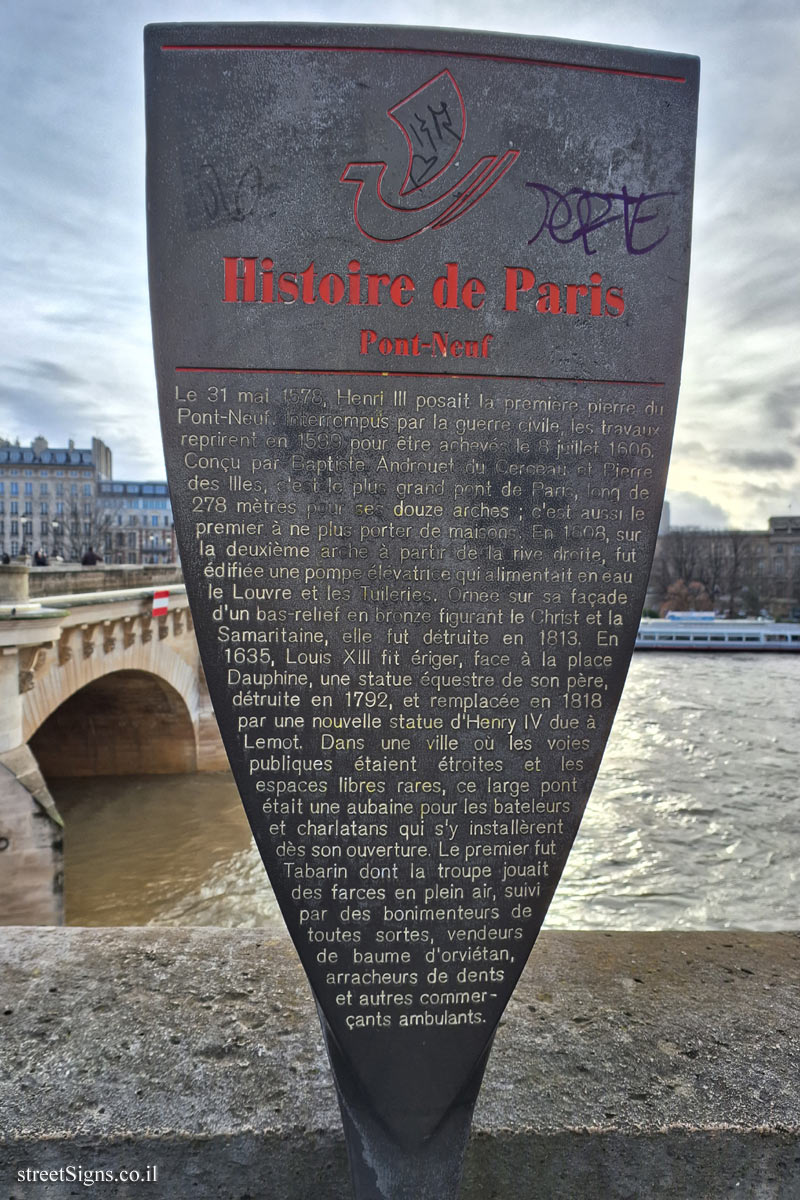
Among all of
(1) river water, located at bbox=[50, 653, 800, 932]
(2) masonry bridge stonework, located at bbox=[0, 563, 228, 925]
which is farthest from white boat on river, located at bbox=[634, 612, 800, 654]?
(2) masonry bridge stonework, located at bbox=[0, 563, 228, 925]

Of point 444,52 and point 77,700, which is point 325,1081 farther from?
point 77,700

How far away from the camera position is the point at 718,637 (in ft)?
162

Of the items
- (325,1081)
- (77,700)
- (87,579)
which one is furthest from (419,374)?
(77,700)

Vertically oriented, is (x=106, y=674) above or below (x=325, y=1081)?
below

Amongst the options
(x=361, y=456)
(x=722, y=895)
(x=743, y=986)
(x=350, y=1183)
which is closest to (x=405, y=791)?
(x=361, y=456)

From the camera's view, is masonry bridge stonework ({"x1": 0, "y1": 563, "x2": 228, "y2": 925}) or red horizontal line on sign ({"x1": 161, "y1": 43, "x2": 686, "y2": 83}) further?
masonry bridge stonework ({"x1": 0, "y1": 563, "x2": 228, "y2": 925})

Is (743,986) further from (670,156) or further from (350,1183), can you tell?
(670,156)

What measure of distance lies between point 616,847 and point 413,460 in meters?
17.1

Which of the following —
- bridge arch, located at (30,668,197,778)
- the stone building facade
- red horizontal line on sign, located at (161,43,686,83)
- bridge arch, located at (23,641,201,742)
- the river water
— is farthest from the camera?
the stone building facade

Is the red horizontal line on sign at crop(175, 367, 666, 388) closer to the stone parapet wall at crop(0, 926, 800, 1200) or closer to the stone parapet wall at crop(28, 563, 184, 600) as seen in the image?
the stone parapet wall at crop(0, 926, 800, 1200)

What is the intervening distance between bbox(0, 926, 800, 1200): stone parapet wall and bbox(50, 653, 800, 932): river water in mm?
10182

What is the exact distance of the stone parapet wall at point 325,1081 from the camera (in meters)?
1.87

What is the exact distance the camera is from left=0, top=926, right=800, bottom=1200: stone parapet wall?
1865 millimetres

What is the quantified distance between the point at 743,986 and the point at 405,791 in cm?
139
